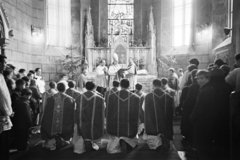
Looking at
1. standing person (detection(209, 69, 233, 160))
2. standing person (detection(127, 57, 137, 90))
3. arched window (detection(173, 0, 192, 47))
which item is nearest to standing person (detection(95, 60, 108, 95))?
standing person (detection(127, 57, 137, 90))

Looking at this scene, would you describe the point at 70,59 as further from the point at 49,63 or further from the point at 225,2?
the point at 225,2

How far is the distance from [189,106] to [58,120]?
2799 millimetres

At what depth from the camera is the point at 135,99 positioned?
4.82 m

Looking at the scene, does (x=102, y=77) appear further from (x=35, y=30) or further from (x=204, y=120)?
(x=204, y=120)

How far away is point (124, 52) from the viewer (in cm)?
1191

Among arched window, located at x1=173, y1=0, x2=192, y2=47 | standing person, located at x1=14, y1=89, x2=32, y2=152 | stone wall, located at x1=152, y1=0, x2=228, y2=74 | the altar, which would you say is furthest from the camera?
arched window, located at x1=173, y1=0, x2=192, y2=47

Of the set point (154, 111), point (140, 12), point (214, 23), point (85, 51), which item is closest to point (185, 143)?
point (154, 111)

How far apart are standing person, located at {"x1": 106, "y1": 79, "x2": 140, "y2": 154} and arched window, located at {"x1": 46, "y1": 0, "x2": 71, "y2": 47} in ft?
29.2

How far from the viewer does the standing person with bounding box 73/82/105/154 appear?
183 inches

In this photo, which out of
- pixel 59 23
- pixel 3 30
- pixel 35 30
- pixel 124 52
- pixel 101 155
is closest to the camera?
pixel 101 155

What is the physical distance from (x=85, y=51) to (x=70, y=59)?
0.96 meters

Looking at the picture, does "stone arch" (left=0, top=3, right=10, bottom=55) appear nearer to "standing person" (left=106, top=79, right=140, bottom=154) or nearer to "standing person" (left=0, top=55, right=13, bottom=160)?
"standing person" (left=0, top=55, right=13, bottom=160)

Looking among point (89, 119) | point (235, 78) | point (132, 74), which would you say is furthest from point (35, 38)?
point (235, 78)

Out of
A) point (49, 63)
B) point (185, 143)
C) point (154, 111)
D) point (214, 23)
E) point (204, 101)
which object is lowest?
point (185, 143)
